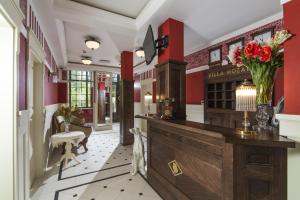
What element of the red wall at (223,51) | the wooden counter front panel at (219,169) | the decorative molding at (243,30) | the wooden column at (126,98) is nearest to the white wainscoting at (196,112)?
the red wall at (223,51)

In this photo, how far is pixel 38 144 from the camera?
10.3ft

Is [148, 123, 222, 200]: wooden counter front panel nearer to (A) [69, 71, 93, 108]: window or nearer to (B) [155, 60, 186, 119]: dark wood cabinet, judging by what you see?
(B) [155, 60, 186, 119]: dark wood cabinet

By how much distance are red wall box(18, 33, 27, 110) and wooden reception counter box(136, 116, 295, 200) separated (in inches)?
74.2

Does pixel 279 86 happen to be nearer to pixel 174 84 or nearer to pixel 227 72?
pixel 227 72

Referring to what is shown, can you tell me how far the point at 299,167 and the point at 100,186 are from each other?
9.16 feet

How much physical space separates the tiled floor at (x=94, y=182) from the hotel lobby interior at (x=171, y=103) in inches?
1.0

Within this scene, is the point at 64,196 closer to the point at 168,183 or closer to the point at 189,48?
the point at 168,183

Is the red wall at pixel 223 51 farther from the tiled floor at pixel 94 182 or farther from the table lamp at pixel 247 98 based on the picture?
the tiled floor at pixel 94 182

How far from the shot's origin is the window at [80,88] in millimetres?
8797

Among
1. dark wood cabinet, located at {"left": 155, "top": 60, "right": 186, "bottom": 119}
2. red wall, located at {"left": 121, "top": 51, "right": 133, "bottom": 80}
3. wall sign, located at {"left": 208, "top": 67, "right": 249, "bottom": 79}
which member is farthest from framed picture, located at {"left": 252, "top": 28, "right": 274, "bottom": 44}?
red wall, located at {"left": 121, "top": 51, "right": 133, "bottom": 80}

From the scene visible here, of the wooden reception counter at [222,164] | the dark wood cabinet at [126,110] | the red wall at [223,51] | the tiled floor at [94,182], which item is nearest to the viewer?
the wooden reception counter at [222,164]

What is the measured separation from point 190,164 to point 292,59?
1461mm

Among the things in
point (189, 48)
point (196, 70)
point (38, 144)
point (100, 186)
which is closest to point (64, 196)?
point (100, 186)

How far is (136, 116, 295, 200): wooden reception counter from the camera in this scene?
1.32 m
